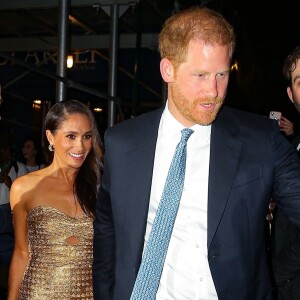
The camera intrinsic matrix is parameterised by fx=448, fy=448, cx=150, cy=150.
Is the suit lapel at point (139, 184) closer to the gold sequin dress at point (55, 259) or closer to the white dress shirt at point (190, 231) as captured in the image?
the white dress shirt at point (190, 231)

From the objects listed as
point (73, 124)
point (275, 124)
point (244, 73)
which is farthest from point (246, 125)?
point (244, 73)

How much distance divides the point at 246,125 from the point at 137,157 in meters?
0.42

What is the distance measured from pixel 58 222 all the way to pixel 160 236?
3.65ft

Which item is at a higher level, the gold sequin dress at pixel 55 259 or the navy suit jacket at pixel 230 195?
the navy suit jacket at pixel 230 195

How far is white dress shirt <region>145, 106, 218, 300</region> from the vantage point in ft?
5.08

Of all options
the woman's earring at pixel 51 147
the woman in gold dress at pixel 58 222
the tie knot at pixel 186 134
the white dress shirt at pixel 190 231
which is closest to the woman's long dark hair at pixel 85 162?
the woman in gold dress at pixel 58 222

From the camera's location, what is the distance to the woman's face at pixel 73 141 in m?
2.62

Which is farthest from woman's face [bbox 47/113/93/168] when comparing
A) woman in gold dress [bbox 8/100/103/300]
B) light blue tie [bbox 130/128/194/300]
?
light blue tie [bbox 130/128/194/300]

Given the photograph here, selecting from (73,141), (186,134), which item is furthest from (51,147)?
(186,134)

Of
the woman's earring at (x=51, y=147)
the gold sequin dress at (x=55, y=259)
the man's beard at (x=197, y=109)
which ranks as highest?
the man's beard at (x=197, y=109)

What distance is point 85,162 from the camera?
9.09 ft

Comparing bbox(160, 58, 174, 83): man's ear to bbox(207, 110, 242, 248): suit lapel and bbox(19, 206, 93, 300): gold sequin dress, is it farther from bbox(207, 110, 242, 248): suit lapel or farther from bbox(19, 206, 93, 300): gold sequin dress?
bbox(19, 206, 93, 300): gold sequin dress

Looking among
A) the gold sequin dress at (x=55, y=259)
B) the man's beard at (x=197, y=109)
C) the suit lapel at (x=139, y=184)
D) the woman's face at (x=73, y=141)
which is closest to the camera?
the man's beard at (x=197, y=109)

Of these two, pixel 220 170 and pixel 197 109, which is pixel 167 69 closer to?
pixel 197 109
